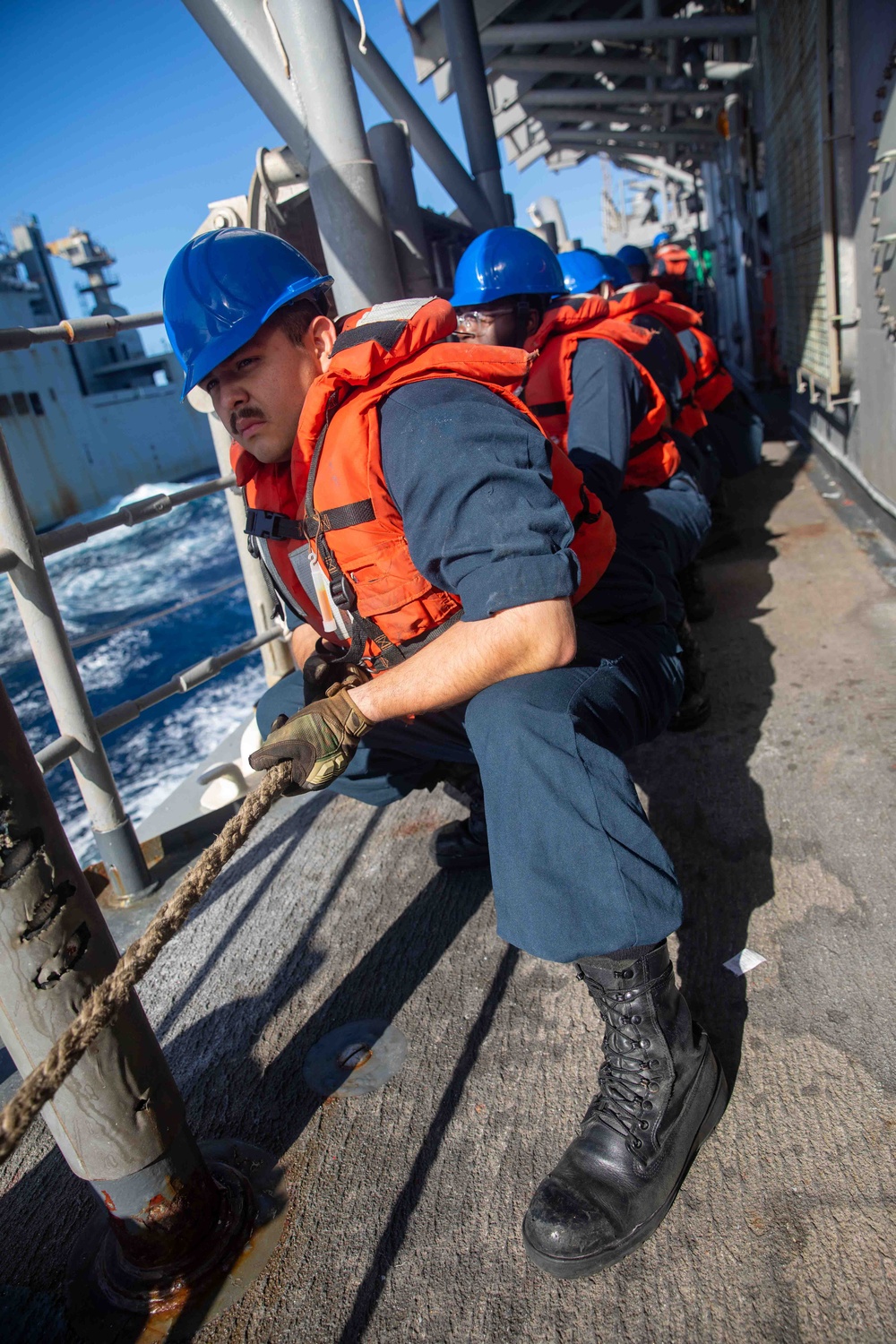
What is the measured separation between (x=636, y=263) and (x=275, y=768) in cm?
956

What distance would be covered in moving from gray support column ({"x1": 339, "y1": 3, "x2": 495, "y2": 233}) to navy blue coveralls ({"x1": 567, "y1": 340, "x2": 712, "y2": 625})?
199 inches

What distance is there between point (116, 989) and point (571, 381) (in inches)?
115

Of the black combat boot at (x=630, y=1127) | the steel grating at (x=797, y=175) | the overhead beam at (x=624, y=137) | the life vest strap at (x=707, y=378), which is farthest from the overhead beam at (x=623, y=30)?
the black combat boot at (x=630, y=1127)

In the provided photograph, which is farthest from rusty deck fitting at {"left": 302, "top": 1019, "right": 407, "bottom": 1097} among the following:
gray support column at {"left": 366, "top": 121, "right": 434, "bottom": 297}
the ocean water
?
gray support column at {"left": 366, "top": 121, "right": 434, "bottom": 297}

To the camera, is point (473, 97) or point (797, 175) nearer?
point (797, 175)

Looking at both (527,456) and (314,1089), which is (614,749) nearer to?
(527,456)

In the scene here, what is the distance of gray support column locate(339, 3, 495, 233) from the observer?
7543 millimetres

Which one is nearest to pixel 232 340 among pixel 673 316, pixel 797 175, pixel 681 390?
pixel 681 390

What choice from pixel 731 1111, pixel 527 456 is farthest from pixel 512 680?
pixel 731 1111

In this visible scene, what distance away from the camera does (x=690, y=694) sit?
2768 mm

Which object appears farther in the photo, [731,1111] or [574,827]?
[731,1111]

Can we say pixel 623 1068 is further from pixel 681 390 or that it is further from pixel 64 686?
pixel 681 390

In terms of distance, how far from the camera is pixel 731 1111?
1.48 m

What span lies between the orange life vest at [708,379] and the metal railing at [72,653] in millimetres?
4336
